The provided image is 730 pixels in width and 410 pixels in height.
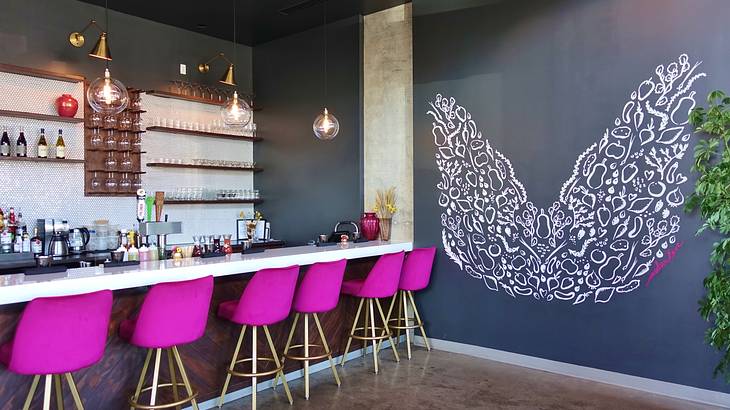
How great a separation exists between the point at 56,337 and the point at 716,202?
3.95m

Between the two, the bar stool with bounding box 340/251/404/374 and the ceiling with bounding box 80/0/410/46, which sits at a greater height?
the ceiling with bounding box 80/0/410/46

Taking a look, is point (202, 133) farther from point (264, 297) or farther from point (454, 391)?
point (454, 391)

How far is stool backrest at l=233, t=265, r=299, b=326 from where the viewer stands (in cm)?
348

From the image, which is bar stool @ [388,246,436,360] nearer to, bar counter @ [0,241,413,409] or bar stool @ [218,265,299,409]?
bar counter @ [0,241,413,409]

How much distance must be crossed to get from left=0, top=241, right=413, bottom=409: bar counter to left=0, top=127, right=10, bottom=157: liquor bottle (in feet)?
7.94

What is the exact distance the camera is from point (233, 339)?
12.9 feet

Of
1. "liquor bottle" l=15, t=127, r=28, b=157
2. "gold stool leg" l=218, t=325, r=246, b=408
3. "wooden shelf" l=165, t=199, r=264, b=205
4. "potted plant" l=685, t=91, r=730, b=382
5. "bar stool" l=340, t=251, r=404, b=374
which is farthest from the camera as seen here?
"wooden shelf" l=165, t=199, r=264, b=205

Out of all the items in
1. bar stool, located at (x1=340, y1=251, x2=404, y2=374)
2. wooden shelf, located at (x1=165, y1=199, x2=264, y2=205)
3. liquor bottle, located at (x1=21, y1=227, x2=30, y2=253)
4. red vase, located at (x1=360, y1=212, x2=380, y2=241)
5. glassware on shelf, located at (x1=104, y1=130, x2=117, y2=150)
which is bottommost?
bar stool, located at (x1=340, y1=251, x2=404, y2=374)

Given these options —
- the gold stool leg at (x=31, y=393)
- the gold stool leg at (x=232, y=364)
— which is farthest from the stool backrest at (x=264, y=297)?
the gold stool leg at (x=31, y=393)

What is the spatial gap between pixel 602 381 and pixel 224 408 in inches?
117

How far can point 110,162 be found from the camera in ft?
18.6

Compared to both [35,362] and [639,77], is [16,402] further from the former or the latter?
[639,77]

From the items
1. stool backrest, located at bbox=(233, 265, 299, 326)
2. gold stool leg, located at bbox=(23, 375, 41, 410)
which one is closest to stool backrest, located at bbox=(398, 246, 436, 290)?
stool backrest, located at bbox=(233, 265, 299, 326)

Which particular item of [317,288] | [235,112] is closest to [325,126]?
[235,112]
